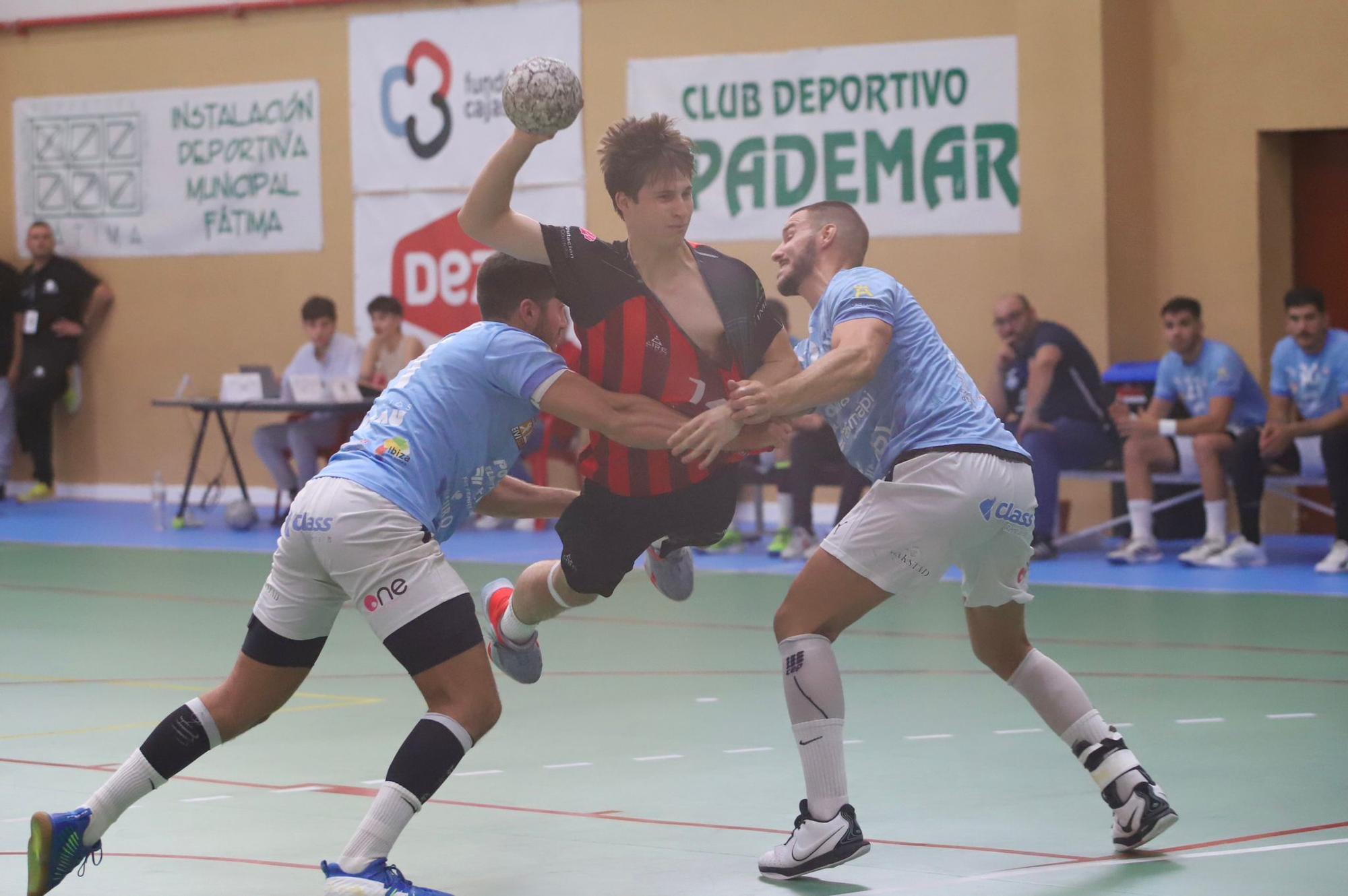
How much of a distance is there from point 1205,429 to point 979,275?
9.46 feet

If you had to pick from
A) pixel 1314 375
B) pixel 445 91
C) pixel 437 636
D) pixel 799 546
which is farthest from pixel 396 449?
pixel 445 91

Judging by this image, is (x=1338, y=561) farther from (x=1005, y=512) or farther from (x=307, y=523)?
(x=307, y=523)

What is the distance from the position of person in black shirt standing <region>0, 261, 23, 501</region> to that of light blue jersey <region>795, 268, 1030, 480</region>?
14.2 m

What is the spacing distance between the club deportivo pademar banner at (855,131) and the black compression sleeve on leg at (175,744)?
10.8 m

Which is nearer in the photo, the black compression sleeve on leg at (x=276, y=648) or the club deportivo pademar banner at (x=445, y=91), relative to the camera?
the black compression sleeve on leg at (x=276, y=648)

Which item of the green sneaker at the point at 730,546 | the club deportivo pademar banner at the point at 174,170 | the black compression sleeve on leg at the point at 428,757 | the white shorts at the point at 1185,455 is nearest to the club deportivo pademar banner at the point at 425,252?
the club deportivo pademar banner at the point at 174,170

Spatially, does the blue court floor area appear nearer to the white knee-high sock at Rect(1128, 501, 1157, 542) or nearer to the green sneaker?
the green sneaker

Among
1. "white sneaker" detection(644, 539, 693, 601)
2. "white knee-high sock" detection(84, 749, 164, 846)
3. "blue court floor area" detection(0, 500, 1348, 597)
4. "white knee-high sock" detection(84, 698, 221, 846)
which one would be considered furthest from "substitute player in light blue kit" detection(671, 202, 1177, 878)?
"blue court floor area" detection(0, 500, 1348, 597)

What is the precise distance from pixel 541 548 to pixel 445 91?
500 centimetres

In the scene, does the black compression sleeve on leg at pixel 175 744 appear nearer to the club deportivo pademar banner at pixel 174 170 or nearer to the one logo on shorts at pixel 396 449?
the one logo on shorts at pixel 396 449

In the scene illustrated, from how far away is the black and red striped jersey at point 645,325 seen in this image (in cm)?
540

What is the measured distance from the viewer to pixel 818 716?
16.6ft

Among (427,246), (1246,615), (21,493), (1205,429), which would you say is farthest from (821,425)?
(21,493)

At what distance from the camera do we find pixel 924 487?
5.13 m
